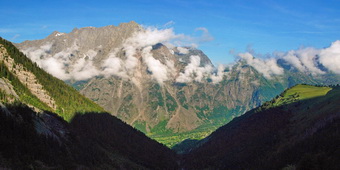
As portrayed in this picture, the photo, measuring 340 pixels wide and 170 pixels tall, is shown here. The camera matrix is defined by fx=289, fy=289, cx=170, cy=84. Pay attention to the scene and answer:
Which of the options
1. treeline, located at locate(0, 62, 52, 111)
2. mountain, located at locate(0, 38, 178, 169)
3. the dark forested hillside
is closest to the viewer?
the dark forested hillside

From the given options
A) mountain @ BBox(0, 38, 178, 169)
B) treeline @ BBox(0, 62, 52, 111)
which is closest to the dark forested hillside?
mountain @ BBox(0, 38, 178, 169)

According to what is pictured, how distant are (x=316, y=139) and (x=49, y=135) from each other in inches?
6170

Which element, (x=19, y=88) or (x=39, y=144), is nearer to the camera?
(x=39, y=144)

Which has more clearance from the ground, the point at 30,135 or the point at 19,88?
the point at 19,88

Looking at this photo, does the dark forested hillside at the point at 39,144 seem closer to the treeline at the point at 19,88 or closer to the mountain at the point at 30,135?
the mountain at the point at 30,135

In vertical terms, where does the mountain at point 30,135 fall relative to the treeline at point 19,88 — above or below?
below

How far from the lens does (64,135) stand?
172500 millimetres

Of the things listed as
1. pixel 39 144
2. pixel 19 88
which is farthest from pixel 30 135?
pixel 19 88

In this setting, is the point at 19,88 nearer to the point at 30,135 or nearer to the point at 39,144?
the point at 30,135

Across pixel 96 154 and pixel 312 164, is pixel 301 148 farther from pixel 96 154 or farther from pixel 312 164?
pixel 96 154

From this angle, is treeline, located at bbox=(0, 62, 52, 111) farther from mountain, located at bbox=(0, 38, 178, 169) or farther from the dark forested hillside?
the dark forested hillside

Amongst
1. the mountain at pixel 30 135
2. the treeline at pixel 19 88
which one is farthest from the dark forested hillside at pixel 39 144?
the treeline at pixel 19 88

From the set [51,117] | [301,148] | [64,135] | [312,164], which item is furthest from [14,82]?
[301,148]

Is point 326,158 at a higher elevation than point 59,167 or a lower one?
lower
